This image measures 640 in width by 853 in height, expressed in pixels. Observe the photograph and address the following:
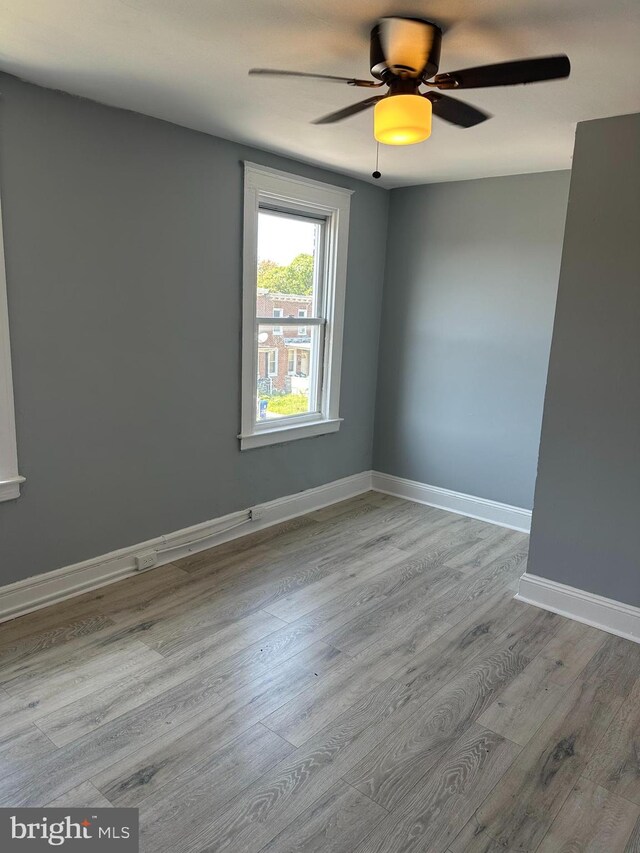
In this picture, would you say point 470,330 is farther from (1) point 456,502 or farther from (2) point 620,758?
(2) point 620,758

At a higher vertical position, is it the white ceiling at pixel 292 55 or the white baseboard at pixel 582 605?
the white ceiling at pixel 292 55

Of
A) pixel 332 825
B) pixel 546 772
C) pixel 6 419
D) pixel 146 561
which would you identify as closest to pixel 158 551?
pixel 146 561

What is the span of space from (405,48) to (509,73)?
0.33m

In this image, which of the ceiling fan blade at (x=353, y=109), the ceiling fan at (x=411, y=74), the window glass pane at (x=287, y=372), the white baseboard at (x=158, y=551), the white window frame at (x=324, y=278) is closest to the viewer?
the ceiling fan at (x=411, y=74)

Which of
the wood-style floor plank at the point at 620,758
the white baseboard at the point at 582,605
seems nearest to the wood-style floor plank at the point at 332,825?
the wood-style floor plank at the point at 620,758

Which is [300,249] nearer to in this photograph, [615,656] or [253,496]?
[253,496]

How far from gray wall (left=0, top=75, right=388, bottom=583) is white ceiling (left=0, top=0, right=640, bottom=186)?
228 millimetres

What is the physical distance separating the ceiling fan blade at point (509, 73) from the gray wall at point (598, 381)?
1.15m

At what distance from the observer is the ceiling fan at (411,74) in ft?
5.56

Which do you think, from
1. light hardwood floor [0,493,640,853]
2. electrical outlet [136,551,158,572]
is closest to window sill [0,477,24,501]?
light hardwood floor [0,493,640,853]

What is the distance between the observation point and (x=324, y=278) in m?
4.14

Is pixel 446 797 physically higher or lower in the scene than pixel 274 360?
lower

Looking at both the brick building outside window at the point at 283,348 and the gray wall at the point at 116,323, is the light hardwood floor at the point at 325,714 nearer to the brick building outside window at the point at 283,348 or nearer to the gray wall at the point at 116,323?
the gray wall at the point at 116,323

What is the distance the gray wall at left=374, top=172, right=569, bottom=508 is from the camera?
3.84 m
